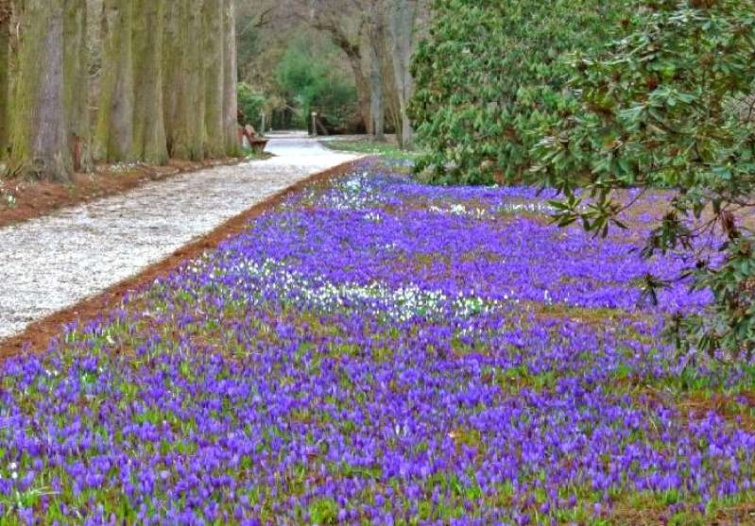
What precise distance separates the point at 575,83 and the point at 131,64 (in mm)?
20128

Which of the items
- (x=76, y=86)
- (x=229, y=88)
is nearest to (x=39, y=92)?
(x=76, y=86)

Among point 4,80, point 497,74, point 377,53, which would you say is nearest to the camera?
point 497,74

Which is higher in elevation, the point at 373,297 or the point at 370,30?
the point at 370,30

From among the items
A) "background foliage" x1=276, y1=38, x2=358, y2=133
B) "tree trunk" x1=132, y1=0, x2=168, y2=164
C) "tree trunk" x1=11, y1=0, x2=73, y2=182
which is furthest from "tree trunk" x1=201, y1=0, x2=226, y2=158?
"background foliage" x1=276, y1=38, x2=358, y2=133

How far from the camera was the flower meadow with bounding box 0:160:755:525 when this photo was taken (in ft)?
12.9

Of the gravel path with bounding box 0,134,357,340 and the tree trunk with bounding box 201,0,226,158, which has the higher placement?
the tree trunk with bounding box 201,0,226,158

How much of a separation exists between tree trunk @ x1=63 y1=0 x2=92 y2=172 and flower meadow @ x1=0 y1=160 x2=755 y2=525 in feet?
34.1

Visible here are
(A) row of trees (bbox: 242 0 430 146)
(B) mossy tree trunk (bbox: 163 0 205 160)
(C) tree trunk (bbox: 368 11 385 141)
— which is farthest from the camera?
(C) tree trunk (bbox: 368 11 385 141)

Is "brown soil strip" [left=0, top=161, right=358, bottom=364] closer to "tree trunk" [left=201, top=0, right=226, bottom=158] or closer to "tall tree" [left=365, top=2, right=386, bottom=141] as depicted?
"tree trunk" [left=201, top=0, right=226, bottom=158]

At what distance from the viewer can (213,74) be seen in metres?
32.2

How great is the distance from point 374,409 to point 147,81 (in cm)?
2143

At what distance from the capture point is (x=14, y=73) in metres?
24.0

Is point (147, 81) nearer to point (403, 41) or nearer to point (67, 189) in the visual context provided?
point (67, 189)

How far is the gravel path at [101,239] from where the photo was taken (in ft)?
28.7
